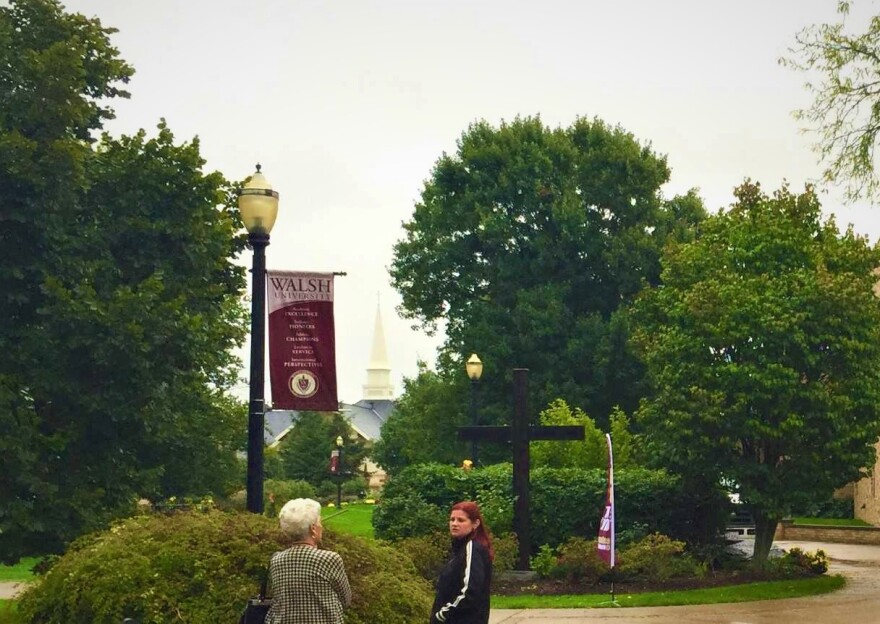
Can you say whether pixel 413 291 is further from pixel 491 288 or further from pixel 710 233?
pixel 710 233

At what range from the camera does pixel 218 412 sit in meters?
32.6

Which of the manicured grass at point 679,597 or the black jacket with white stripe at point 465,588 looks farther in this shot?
the manicured grass at point 679,597

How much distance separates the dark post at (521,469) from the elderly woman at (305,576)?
1744 cm

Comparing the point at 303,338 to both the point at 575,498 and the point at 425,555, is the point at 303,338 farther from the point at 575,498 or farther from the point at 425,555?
the point at 575,498

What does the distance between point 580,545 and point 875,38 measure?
1107 centimetres

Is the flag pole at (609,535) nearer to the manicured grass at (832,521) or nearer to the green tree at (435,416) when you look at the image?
the manicured grass at (832,521)

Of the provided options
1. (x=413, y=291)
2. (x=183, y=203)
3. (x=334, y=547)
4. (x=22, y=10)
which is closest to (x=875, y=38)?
(x=183, y=203)

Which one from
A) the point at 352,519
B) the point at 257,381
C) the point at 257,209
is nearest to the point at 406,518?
the point at 257,381

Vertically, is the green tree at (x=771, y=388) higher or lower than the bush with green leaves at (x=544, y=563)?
higher

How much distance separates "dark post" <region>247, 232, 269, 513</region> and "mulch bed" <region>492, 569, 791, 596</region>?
35.8ft

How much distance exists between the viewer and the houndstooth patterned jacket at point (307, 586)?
8.40 meters

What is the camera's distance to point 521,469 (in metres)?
26.1

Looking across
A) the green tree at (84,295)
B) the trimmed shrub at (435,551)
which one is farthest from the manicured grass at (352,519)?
the green tree at (84,295)

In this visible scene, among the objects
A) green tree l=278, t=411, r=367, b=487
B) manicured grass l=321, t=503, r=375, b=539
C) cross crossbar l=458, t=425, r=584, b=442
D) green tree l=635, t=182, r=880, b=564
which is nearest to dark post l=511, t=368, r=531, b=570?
cross crossbar l=458, t=425, r=584, b=442
